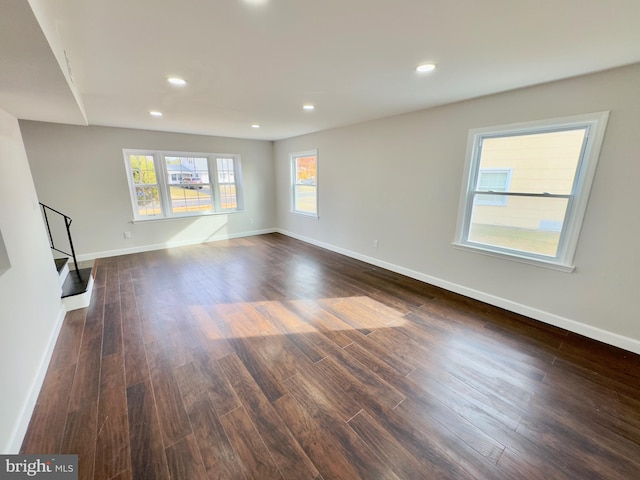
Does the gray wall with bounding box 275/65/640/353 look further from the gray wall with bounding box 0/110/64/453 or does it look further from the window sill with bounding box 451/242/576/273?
the gray wall with bounding box 0/110/64/453

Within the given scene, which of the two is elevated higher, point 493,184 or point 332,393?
point 493,184

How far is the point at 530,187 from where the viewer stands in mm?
2662

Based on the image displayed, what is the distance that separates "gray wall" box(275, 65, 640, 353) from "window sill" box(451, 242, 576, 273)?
0.05 m

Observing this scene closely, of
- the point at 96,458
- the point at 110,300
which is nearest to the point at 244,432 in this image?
the point at 96,458

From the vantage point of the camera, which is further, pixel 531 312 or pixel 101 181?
pixel 101 181

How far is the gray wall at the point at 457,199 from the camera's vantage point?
2.18m

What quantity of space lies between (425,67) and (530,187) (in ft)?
5.56

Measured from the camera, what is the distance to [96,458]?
4.54 ft

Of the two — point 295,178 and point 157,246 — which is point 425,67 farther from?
point 157,246

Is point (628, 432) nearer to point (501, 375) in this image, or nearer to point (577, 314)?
point (501, 375)

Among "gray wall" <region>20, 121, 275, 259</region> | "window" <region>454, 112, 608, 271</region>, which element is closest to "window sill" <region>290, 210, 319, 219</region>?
"gray wall" <region>20, 121, 275, 259</region>

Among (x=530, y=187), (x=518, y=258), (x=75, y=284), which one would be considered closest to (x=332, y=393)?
(x=518, y=258)

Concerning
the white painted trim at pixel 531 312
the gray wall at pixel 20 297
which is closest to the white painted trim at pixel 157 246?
the gray wall at pixel 20 297

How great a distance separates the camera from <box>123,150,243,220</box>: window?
506 centimetres
